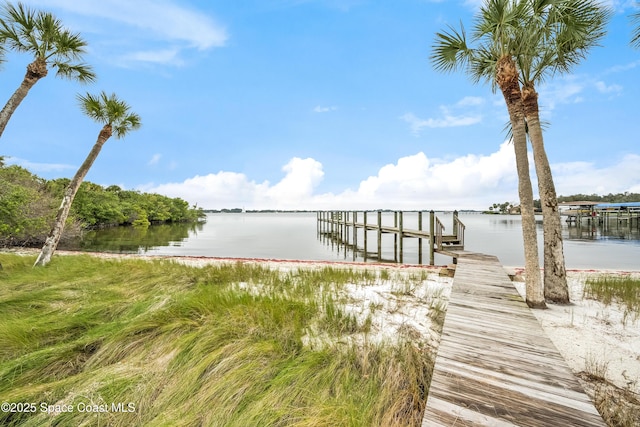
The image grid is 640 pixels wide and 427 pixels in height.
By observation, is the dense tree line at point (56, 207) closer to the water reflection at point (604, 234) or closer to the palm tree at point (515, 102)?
the palm tree at point (515, 102)

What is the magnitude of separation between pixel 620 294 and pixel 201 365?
28.3ft

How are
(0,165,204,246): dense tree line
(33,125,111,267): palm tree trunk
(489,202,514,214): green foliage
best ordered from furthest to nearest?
(489,202,514,214): green foliage → (0,165,204,246): dense tree line → (33,125,111,267): palm tree trunk

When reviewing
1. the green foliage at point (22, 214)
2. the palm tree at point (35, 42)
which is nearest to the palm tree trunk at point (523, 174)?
the palm tree at point (35, 42)

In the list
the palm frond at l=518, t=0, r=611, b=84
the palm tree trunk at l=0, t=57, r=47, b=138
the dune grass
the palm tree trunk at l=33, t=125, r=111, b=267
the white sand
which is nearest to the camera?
the dune grass

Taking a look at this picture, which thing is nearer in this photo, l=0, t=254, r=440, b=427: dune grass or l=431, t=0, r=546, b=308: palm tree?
l=0, t=254, r=440, b=427: dune grass

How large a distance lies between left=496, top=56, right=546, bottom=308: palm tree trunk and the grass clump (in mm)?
1295

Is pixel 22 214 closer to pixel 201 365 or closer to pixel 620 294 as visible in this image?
pixel 201 365

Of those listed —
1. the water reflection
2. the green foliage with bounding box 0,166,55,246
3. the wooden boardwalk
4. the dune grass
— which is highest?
the green foliage with bounding box 0,166,55,246

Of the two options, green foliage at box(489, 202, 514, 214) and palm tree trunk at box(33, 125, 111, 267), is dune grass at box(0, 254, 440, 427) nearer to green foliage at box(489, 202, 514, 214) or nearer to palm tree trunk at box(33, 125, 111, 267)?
palm tree trunk at box(33, 125, 111, 267)

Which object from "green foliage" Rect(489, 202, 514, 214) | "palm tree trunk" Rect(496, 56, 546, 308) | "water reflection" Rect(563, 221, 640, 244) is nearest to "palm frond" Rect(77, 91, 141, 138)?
"palm tree trunk" Rect(496, 56, 546, 308)

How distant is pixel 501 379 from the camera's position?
2180 mm

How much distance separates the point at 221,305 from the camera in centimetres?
409

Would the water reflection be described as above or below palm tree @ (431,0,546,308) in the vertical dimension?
below

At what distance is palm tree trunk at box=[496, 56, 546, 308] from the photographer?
16.6 ft
